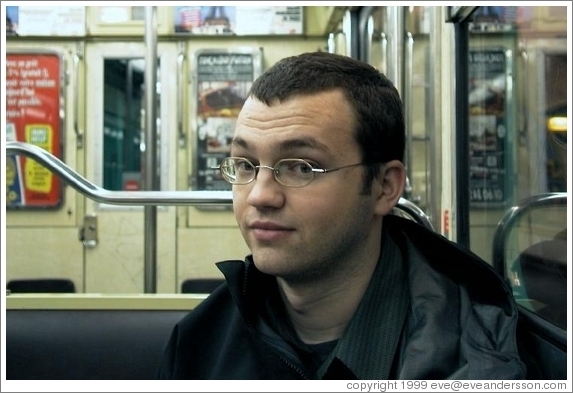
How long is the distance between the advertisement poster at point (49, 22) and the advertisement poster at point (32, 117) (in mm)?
153

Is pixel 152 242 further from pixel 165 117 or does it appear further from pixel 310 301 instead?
pixel 310 301

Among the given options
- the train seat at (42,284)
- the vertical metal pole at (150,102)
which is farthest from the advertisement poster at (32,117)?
the vertical metal pole at (150,102)

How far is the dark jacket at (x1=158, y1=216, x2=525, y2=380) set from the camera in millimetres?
1201

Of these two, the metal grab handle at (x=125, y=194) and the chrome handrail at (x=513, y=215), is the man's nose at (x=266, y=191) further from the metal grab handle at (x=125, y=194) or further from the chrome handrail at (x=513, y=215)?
the metal grab handle at (x=125, y=194)

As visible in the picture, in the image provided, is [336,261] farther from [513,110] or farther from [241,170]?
[513,110]

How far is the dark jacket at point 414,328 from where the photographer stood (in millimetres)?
1201

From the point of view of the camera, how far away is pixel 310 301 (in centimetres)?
141

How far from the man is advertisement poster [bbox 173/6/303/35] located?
3.39m

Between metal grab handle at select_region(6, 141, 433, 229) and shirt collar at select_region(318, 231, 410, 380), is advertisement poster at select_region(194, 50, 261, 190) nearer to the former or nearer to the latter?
metal grab handle at select_region(6, 141, 433, 229)

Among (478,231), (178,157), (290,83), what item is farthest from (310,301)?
(178,157)

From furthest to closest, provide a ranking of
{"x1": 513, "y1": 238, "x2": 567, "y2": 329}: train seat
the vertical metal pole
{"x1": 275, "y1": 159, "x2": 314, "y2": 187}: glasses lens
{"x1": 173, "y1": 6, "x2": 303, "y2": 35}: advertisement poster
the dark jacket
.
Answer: {"x1": 173, "y1": 6, "x2": 303, "y2": 35}: advertisement poster, the vertical metal pole, {"x1": 513, "y1": 238, "x2": 567, "y2": 329}: train seat, {"x1": 275, "y1": 159, "x2": 314, "y2": 187}: glasses lens, the dark jacket

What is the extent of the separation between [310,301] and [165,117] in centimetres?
357

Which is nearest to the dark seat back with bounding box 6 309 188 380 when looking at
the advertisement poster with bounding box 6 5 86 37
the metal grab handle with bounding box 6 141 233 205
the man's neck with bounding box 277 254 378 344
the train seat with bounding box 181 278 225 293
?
the metal grab handle with bounding box 6 141 233 205

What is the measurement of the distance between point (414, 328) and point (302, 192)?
11.9 inches
